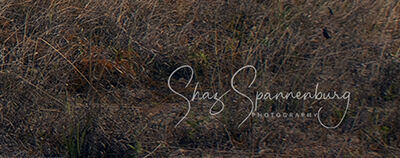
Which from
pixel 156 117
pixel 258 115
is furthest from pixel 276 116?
pixel 156 117

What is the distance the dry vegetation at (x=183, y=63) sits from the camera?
2.83m

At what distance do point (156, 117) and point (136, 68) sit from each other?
53cm

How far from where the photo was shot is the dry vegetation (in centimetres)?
283

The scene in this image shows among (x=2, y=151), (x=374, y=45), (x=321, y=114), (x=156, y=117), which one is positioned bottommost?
(x=2, y=151)

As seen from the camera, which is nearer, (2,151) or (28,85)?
(2,151)

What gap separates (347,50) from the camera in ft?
11.3

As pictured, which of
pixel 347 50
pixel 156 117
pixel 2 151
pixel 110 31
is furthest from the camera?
pixel 110 31

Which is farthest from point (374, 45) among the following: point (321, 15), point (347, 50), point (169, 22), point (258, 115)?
point (169, 22)

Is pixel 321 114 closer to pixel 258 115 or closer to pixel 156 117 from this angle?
pixel 258 115

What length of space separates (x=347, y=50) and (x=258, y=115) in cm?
85

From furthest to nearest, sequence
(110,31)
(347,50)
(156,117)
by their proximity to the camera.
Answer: (110,31) → (347,50) → (156,117)

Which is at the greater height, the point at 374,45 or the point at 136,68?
the point at 374,45

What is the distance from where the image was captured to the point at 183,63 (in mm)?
3492

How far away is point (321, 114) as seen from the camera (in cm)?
302
